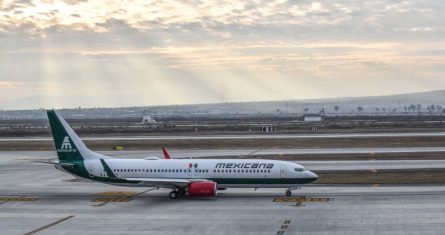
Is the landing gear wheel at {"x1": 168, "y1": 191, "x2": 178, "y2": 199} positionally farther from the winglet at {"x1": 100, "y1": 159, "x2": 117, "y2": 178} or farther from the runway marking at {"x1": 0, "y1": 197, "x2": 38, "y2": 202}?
the runway marking at {"x1": 0, "y1": 197, "x2": 38, "y2": 202}

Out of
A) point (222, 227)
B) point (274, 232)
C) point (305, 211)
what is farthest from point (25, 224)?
point (305, 211)

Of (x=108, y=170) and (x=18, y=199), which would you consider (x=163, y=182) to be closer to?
(x=108, y=170)

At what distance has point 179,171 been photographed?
47844 millimetres

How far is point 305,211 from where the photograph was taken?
39562mm

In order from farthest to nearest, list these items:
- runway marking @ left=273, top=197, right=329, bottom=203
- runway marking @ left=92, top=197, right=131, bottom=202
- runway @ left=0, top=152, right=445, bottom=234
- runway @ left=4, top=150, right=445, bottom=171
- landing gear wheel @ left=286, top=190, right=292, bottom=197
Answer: runway @ left=4, top=150, right=445, bottom=171, landing gear wheel @ left=286, top=190, right=292, bottom=197, runway marking @ left=92, top=197, right=131, bottom=202, runway marking @ left=273, top=197, right=329, bottom=203, runway @ left=0, top=152, right=445, bottom=234

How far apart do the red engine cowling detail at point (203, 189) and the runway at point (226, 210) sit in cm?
53

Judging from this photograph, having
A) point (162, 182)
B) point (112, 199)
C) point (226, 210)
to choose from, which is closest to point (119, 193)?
point (112, 199)

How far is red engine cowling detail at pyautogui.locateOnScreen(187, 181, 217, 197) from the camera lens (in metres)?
45.6

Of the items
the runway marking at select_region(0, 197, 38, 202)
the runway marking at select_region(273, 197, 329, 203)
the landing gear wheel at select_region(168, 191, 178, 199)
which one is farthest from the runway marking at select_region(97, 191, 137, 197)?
the runway marking at select_region(273, 197, 329, 203)

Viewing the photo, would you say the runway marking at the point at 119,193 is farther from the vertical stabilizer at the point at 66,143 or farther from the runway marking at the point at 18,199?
the runway marking at the point at 18,199

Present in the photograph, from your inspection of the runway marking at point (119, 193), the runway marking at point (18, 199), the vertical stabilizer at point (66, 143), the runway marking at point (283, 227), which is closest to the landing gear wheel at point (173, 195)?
the runway marking at point (119, 193)

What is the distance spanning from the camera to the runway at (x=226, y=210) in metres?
34.4

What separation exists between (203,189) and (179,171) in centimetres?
323

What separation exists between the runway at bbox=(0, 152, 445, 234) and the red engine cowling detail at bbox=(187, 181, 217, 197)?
534 millimetres
